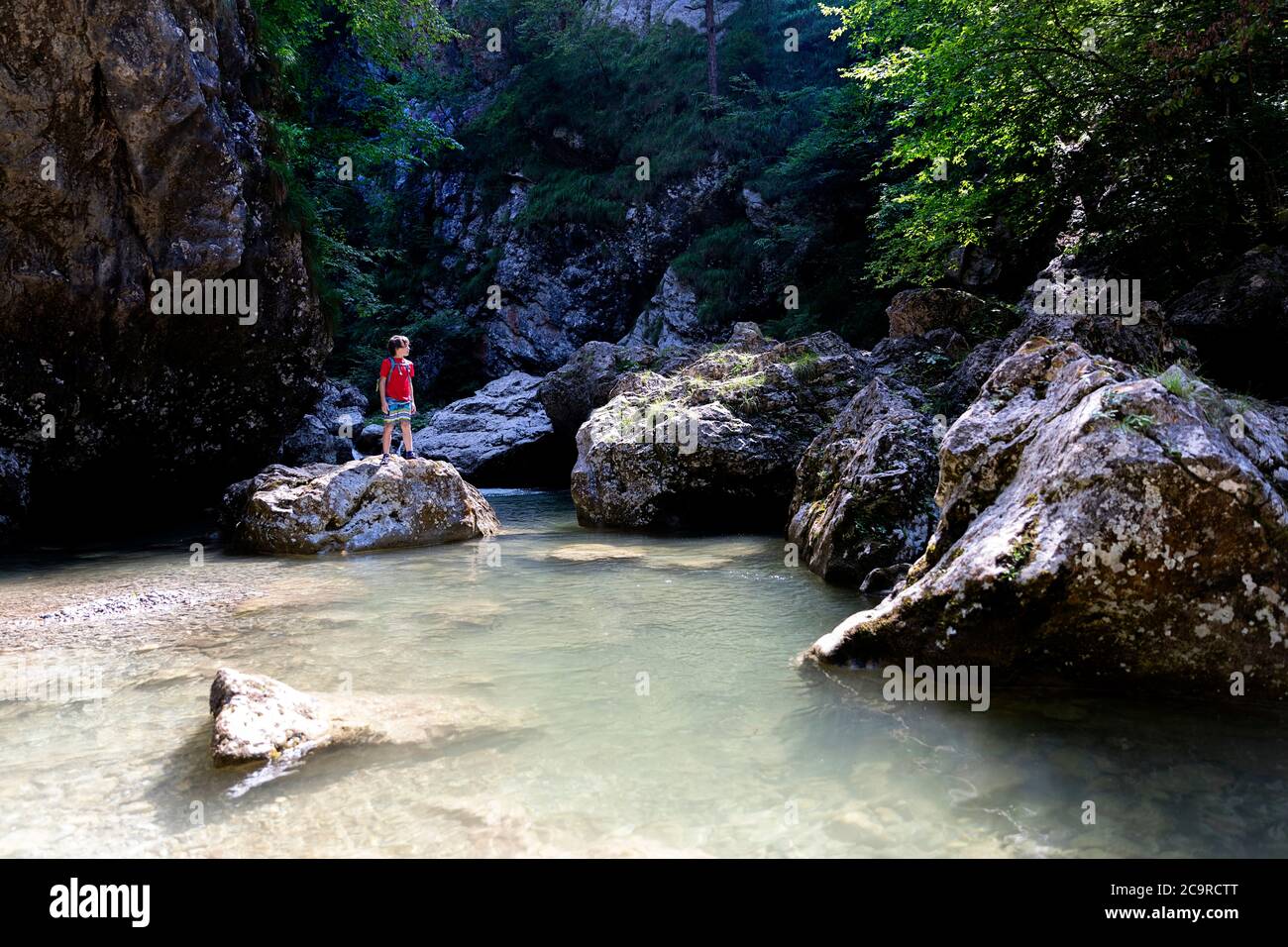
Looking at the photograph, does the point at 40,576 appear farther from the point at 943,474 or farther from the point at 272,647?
the point at 943,474

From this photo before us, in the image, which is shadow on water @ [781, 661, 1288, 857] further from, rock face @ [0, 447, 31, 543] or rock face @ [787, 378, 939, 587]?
rock face @ [0, 447, 31, 543]

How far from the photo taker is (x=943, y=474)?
18.7 ft

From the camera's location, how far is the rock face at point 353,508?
397 inches

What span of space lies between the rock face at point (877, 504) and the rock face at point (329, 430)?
1151 centimetres

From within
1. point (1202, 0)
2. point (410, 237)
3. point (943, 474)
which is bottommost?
point (943, 474)

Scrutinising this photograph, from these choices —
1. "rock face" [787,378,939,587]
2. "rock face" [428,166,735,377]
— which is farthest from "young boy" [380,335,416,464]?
"rock face" [428,166,735,377]

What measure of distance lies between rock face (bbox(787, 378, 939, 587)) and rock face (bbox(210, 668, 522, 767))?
4.10m

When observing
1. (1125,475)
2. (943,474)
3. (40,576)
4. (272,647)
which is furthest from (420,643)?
(40,576)

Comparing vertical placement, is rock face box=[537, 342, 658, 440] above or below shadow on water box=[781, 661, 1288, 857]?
above

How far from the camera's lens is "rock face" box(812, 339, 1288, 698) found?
404 cm

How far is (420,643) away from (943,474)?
151 inches

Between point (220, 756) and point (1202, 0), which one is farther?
point (1202, 0)
